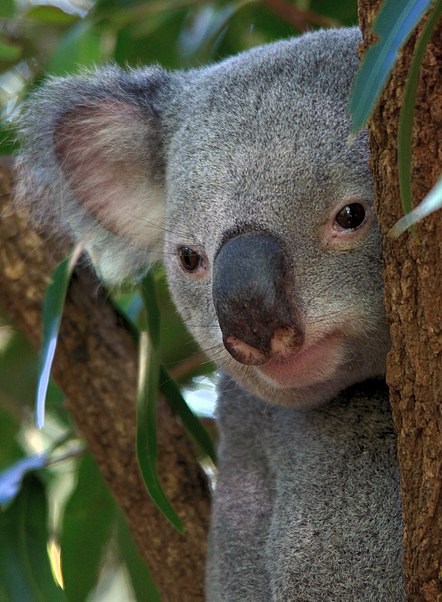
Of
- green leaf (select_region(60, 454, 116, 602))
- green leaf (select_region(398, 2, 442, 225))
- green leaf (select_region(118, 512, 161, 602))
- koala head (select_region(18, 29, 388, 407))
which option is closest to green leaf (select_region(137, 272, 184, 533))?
koala head (select_region(18, 29, 388, 407))

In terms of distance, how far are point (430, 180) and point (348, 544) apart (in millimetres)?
870

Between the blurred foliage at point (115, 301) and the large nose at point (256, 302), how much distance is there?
0.97m

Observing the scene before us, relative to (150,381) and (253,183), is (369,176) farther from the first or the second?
(150,381)

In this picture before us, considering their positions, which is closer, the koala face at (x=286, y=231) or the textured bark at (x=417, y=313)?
the textured bark at (x=417, y=313)

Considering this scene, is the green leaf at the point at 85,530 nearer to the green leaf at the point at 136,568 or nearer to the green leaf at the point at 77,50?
the green leaf at the point at 136,568

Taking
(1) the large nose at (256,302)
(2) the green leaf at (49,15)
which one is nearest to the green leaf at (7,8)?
(2) the green leaf at (49,15)

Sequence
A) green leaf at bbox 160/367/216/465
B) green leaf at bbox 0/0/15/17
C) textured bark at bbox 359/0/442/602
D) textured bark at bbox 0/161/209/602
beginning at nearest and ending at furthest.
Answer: textured bark at bbox 359/0/442/602 → textured bark at bbox 0/161/209/602 → green leaf at bbox 160/367/216/465 → green leaf at bbox 0/0/15/17

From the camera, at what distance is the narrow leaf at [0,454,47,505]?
312 cm

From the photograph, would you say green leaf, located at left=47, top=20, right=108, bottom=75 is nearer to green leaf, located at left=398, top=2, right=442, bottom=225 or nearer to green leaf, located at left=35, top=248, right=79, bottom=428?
green leaf, located at left=35, top=248, right=79, bottom=428

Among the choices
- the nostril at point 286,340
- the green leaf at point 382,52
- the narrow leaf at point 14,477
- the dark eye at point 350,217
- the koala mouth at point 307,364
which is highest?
the green leaf at point 382,52

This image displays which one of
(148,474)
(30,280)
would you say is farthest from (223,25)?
(148,474)

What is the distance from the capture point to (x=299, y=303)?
6.31ft

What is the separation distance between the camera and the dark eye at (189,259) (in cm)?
228

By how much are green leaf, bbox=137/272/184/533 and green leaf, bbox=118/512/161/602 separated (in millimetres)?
819
